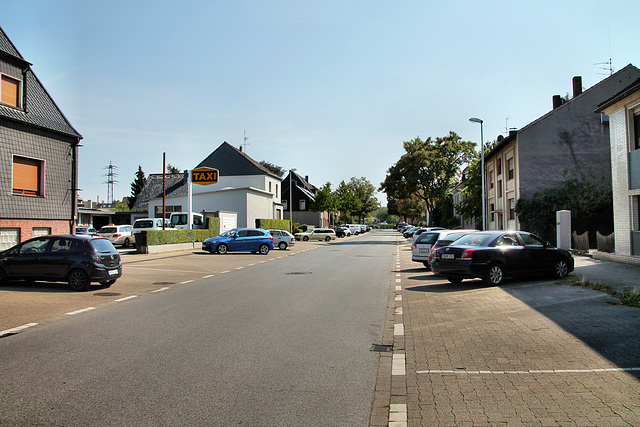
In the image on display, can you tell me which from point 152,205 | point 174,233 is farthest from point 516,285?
point 152,205

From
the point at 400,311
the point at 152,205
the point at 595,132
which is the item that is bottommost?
the point at 400,311

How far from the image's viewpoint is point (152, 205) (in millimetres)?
50312

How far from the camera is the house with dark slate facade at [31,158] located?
60.3ft

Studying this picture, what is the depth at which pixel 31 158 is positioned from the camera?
64.2 ft

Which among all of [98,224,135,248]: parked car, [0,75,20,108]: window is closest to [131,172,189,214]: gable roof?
[98,224,135,248]: parked car

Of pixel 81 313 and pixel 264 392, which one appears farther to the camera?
pixel 81 313

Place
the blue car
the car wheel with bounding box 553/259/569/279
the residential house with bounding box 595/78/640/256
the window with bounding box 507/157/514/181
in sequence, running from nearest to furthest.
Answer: the car wheel with bounding box 553/259/569/279 → the residential house with bounding box 595/78/640/256 → the blue car → the window with bounding box 507/157/514/181

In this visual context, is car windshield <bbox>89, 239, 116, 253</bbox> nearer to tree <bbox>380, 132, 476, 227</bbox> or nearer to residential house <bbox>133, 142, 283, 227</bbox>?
residential house <bbox>133, 142, 283, 227</bbox>

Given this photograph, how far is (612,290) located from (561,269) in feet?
9.21

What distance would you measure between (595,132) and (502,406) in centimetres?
3225

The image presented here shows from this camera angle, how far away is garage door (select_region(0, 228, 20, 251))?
59.3 feet

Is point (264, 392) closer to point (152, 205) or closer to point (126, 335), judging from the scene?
point (126, 335)

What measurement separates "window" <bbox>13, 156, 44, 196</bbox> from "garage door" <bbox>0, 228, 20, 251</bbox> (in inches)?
60.6

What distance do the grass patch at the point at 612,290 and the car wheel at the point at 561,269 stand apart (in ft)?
0.64
